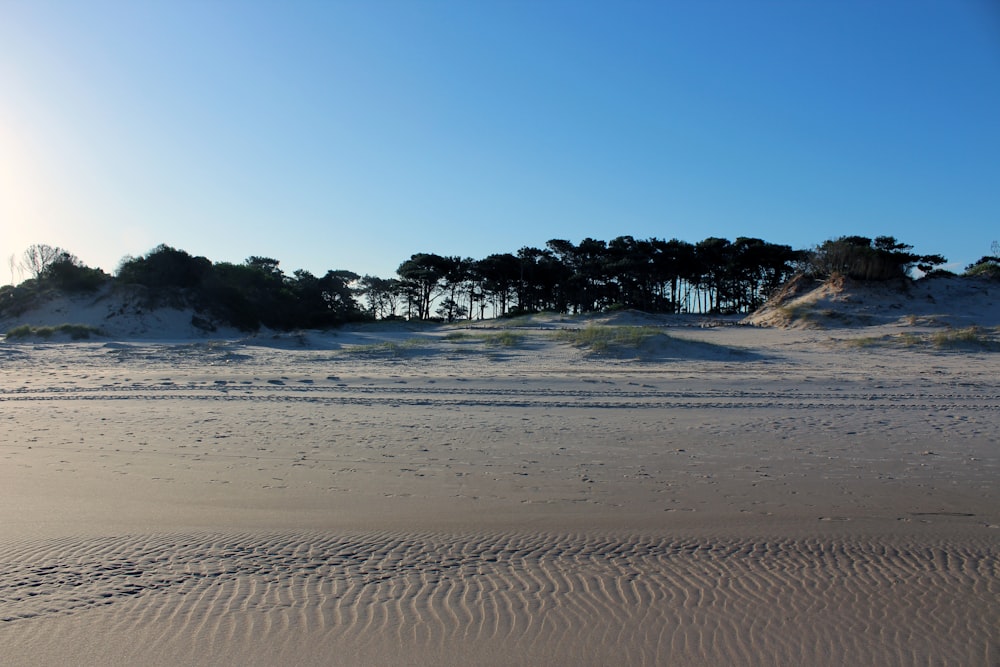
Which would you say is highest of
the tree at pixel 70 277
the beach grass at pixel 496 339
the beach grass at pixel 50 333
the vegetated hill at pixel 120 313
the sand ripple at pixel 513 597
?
the tree at pixel 70 277

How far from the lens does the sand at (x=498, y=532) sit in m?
3.07

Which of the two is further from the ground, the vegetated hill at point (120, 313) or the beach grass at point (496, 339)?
the vegetated hill at point (120, 313)

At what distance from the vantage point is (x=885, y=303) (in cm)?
3244

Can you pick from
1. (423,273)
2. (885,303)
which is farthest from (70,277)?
(885,303)

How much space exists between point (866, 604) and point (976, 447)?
16.4 feet

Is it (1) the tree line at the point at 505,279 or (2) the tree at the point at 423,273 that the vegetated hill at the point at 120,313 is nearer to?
(1) the tree line at the point at 505,279

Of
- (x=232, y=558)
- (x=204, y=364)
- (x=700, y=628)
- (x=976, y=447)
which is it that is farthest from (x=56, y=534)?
(x=204, y=364)

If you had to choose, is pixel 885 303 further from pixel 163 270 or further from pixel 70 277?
pixel 70 277

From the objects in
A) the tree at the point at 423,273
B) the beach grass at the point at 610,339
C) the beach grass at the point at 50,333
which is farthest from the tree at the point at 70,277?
the beach grass at the point at 610,339

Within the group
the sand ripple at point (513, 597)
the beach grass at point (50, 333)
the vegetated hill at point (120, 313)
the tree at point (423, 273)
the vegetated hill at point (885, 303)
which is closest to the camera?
the sand ripple at point (513, 597)

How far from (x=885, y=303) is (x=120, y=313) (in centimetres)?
4123

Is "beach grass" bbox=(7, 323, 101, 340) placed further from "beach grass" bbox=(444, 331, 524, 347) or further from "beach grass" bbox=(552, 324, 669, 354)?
"beach grass" bbox=(552, 324, 669, 354)

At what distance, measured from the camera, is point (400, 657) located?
114 inches

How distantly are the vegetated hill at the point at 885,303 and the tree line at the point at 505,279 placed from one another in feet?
4.73
